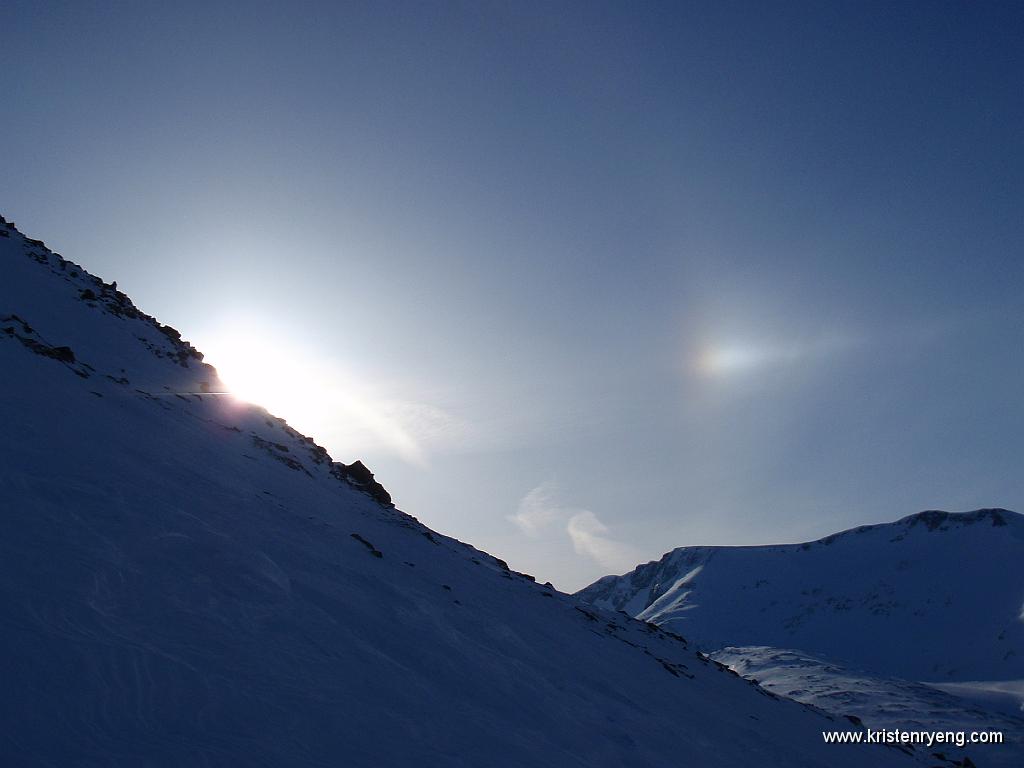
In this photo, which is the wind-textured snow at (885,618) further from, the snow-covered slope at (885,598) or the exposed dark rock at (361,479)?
the exposed dark rock at (361,479)

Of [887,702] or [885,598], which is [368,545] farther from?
[885,598]

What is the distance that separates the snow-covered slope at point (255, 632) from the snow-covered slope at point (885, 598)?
61562 mm

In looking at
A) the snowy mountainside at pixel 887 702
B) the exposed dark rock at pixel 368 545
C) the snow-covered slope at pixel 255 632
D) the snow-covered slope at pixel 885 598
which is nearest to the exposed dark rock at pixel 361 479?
the snow-covered slope at pixel 255 632

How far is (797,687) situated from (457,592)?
4203 cm

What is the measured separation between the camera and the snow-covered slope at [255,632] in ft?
20.0

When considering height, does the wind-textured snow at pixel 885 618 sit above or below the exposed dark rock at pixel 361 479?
above

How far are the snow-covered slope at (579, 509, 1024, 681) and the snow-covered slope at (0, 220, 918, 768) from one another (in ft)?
202

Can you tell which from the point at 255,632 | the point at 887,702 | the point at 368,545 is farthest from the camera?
the point at 887,702

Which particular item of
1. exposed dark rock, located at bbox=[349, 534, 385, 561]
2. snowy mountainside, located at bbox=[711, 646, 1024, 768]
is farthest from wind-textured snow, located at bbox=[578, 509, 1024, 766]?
exposed dark rock, located at bbox=[349, 534, 385, 561]

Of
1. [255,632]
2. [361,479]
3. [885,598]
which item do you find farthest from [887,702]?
[885,598]

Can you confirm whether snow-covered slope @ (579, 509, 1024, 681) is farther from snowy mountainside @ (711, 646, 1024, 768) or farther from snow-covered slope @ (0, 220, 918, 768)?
snow-covered slope @ (0, 220, 918, 768)

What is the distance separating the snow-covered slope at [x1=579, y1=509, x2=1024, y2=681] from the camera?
73.3 metres

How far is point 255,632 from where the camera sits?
→ 8.48 meters

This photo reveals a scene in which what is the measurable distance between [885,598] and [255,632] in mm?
102354
